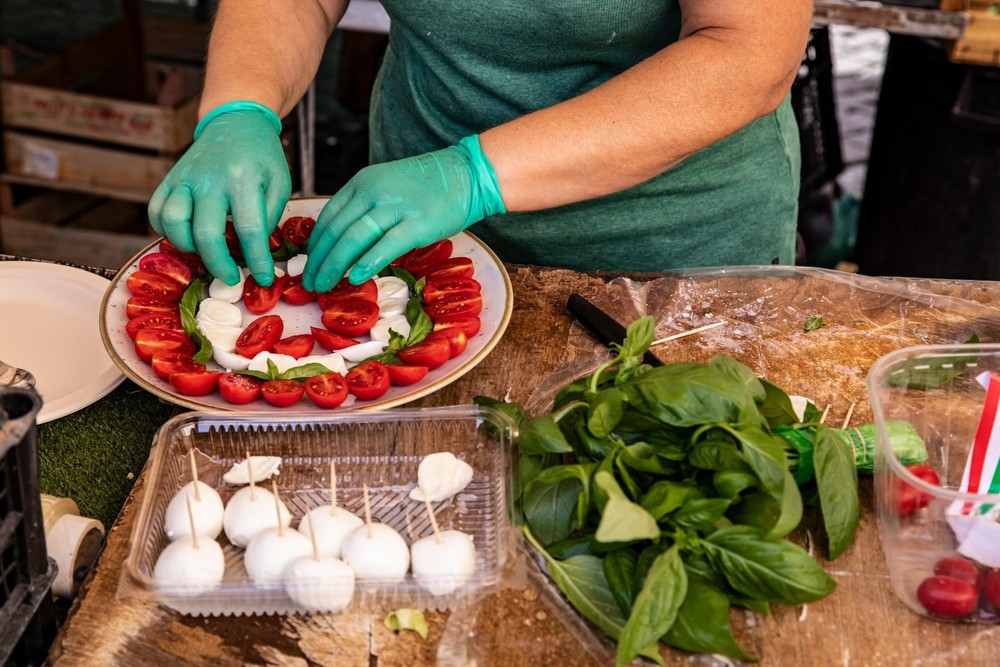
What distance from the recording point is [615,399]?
1.42 metres

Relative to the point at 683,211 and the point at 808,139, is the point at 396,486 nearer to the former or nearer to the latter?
the point at 683,211

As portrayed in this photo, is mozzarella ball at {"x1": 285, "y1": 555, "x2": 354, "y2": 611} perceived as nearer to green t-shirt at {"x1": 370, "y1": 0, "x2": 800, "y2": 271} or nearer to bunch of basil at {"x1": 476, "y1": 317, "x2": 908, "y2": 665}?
bunch of basil at {"x1": 476, "y1": 317, "x2": 908, "y2": 665}

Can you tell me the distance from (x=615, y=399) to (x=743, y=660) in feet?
1.26

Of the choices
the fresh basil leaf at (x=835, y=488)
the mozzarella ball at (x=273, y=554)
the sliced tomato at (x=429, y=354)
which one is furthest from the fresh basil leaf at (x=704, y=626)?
the sliced tomato at (x=429, y=354)

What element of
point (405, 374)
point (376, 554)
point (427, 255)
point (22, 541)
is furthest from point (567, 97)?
point (22, 541)

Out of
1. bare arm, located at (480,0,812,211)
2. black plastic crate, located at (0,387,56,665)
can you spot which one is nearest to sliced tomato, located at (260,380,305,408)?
black plastic crate, located at (0,387,56,665)

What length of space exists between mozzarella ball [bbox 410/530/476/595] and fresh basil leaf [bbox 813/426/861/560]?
50cm

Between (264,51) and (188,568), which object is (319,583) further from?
(264,51)

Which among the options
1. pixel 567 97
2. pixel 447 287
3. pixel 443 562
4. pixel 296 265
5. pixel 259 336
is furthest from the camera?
pixel 567 97

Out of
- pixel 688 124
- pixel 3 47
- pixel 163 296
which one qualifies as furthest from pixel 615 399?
pixel 3 47

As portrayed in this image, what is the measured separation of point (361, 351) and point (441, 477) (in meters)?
0.35

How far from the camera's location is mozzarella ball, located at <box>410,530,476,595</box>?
131cm

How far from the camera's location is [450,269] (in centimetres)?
191

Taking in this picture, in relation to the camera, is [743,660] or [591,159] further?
[591,159]
